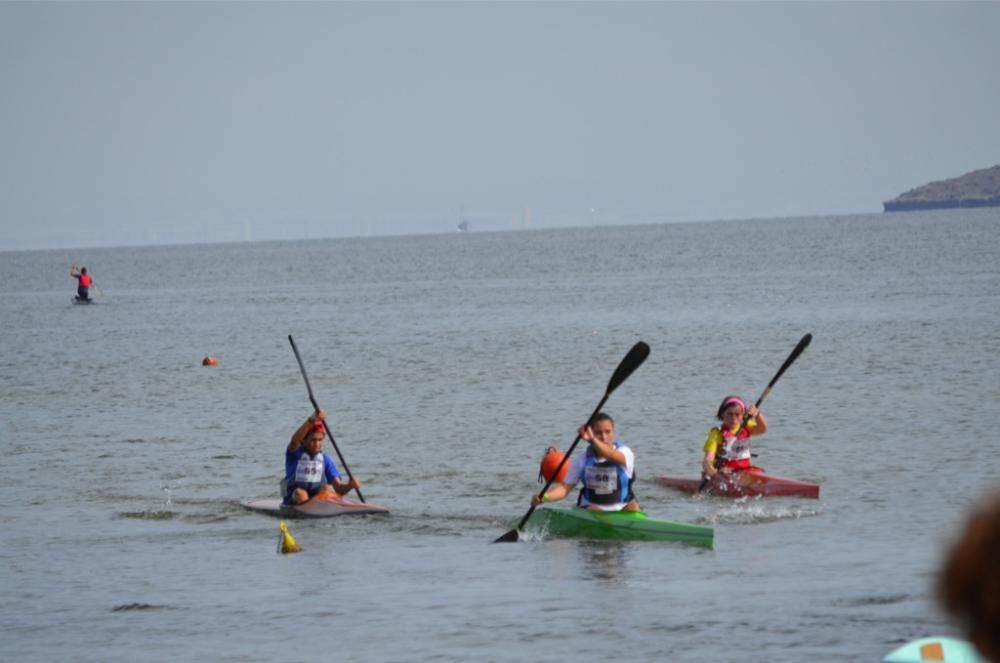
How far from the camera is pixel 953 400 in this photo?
1123 inches

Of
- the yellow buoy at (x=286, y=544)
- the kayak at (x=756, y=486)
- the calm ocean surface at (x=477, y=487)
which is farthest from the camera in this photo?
the kayak at (x=756, y=486)

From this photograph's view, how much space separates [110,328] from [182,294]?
35.8 meters

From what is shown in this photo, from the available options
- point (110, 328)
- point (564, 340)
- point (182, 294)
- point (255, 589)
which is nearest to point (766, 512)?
point (255, 589)

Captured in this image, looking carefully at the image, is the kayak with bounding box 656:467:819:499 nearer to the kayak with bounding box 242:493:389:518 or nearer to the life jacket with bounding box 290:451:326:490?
the kayak with bounding box 242:493:389:518

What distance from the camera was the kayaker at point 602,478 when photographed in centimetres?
1518

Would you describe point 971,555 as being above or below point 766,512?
above

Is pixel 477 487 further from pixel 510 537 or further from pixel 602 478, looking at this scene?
pixel 602 478

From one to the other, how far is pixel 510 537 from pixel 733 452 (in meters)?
3.44

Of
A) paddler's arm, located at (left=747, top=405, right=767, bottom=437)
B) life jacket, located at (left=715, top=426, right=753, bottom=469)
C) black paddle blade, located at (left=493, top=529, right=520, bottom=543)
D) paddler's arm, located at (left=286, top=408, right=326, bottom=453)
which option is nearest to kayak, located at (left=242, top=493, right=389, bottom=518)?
paddler's arm, located at (left=286, top=408, right=326, bottom=453)

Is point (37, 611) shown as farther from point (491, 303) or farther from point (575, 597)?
point (491, 303)

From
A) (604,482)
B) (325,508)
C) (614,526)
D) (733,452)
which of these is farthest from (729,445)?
(325,508)

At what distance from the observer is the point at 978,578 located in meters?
2.62

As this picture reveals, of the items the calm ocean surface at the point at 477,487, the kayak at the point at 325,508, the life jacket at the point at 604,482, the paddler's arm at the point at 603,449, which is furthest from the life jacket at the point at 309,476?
the paddler's arm at the point at 603,449

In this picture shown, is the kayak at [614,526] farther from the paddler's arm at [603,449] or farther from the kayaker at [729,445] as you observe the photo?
the kayaker at [729,445]
